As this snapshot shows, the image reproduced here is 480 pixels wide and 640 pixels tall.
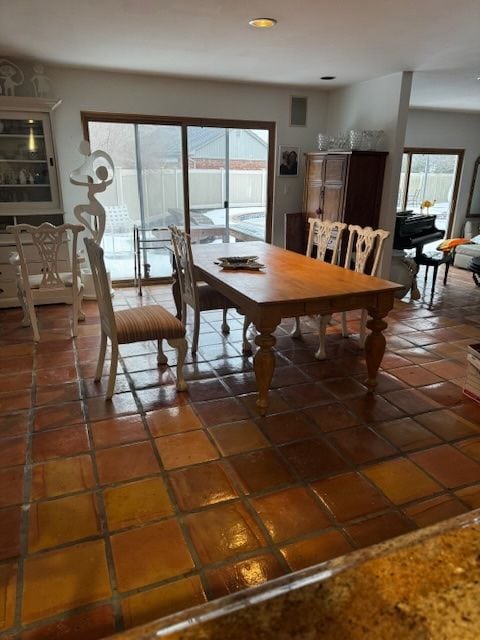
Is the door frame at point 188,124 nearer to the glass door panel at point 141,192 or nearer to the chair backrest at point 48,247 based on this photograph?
the glass door panel at point 141,192

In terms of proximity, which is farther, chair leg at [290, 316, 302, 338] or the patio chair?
the patio chair

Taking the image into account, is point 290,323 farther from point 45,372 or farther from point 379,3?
point 379,3

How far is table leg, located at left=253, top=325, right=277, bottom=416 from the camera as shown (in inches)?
94.0

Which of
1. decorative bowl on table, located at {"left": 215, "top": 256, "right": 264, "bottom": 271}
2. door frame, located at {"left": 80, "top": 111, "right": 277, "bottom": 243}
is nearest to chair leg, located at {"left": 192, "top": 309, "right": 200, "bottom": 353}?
decorative bowl on table, located at {"left": 215, "top": 256, "right": 264, "bottom": 271}

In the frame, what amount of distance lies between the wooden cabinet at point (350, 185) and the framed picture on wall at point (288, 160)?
1.64 feet

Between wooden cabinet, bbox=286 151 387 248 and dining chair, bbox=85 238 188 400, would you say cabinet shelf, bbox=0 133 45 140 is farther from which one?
wooden cabinet, bbox=286 151 387 248

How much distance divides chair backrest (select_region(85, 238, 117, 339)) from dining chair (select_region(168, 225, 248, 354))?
0.69 metres

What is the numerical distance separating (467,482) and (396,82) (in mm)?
4241

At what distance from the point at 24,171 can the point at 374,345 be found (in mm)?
3970

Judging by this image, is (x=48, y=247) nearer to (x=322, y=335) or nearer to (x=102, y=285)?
(x=102, y=285)

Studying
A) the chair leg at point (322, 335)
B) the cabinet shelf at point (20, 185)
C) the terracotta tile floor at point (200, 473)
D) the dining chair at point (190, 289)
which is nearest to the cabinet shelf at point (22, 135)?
the cabinet shelf at point (20, 185)

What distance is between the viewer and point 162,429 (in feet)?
7.91

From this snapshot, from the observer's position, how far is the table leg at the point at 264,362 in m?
2.39

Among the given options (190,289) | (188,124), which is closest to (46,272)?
(190,289)
